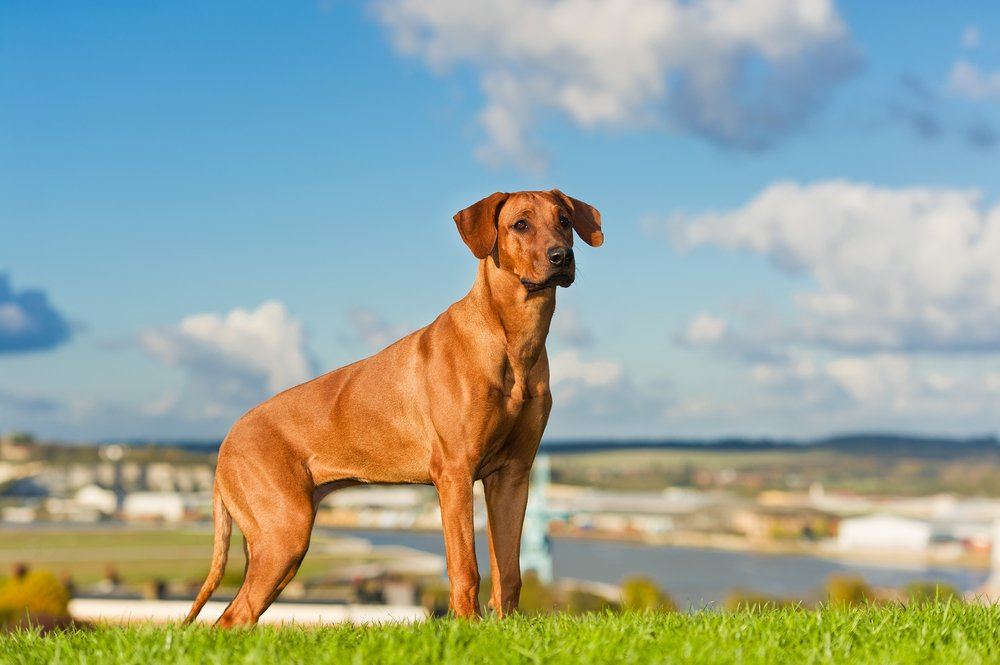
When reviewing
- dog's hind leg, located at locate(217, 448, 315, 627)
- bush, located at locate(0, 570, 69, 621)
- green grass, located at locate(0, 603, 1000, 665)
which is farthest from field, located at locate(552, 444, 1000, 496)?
green grass, located at locate(0, 603, 1000, 665)

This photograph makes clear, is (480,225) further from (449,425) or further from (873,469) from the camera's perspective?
(873,469)

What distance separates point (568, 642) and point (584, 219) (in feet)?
8.89

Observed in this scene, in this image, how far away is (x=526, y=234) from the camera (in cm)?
685

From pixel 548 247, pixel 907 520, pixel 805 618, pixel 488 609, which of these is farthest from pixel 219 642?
pixel 907 520

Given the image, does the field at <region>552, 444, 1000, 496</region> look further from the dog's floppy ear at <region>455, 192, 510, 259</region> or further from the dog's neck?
the dog's floppy ear at <region>455, 192, 510, 259</region>

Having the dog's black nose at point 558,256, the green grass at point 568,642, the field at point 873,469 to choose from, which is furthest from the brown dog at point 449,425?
the field at point 873,469

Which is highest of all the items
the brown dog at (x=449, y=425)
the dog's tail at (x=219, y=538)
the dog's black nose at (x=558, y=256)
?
the dog's black nose at (x=558, y=256)

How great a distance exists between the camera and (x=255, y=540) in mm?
7266

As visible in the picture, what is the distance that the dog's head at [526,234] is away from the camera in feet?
22.0

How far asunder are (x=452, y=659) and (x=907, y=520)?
680 feet

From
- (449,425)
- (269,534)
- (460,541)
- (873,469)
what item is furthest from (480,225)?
(873,469)

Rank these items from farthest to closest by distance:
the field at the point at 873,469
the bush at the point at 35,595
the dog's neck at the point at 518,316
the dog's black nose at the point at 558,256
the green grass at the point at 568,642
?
the field at the point at 873,469
the bush at the point at 35,595
the dog's neck at the point at 518,316
the dog's black nose at the point at 558,256
the green grass at the point at 568,642

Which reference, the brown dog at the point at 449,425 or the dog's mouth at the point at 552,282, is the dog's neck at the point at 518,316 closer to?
the brown dog at the point at 449,425

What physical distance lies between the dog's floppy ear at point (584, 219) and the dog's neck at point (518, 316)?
50 cm
